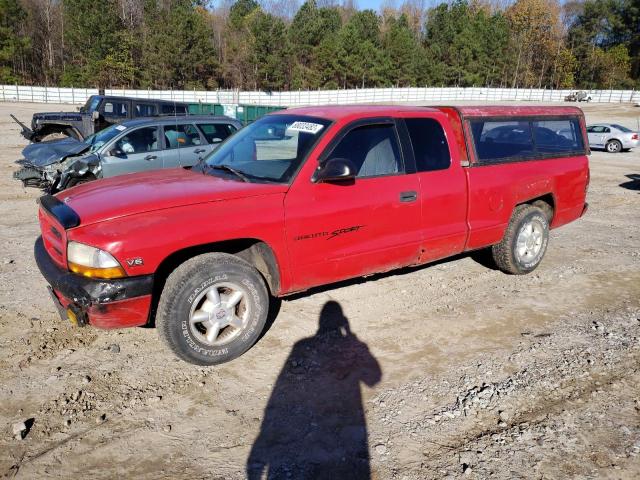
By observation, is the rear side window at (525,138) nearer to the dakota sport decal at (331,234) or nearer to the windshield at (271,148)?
the dakota sport decal at (331,234)

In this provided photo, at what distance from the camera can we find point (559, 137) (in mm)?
6152

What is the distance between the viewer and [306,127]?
441cm

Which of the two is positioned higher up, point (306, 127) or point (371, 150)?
point (306, 127)

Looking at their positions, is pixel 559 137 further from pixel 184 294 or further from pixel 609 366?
pixel 184 294

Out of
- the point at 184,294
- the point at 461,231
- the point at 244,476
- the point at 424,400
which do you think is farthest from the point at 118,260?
the point at 461,231

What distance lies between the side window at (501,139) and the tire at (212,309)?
2.85 metres

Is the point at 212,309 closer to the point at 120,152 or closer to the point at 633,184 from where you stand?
the point at 120,152

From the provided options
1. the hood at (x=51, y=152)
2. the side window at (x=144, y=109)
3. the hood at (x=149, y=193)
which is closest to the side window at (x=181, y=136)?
the hood at (x=51, y=152)

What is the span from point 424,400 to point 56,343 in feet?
9.73

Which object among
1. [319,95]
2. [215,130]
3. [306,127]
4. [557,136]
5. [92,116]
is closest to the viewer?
[306,127]

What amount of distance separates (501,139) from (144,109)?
13.2 m

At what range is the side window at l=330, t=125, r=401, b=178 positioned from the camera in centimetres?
435

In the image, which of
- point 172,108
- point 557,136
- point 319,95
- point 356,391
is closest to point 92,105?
point 172,108

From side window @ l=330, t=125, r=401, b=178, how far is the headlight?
1.92 meters
